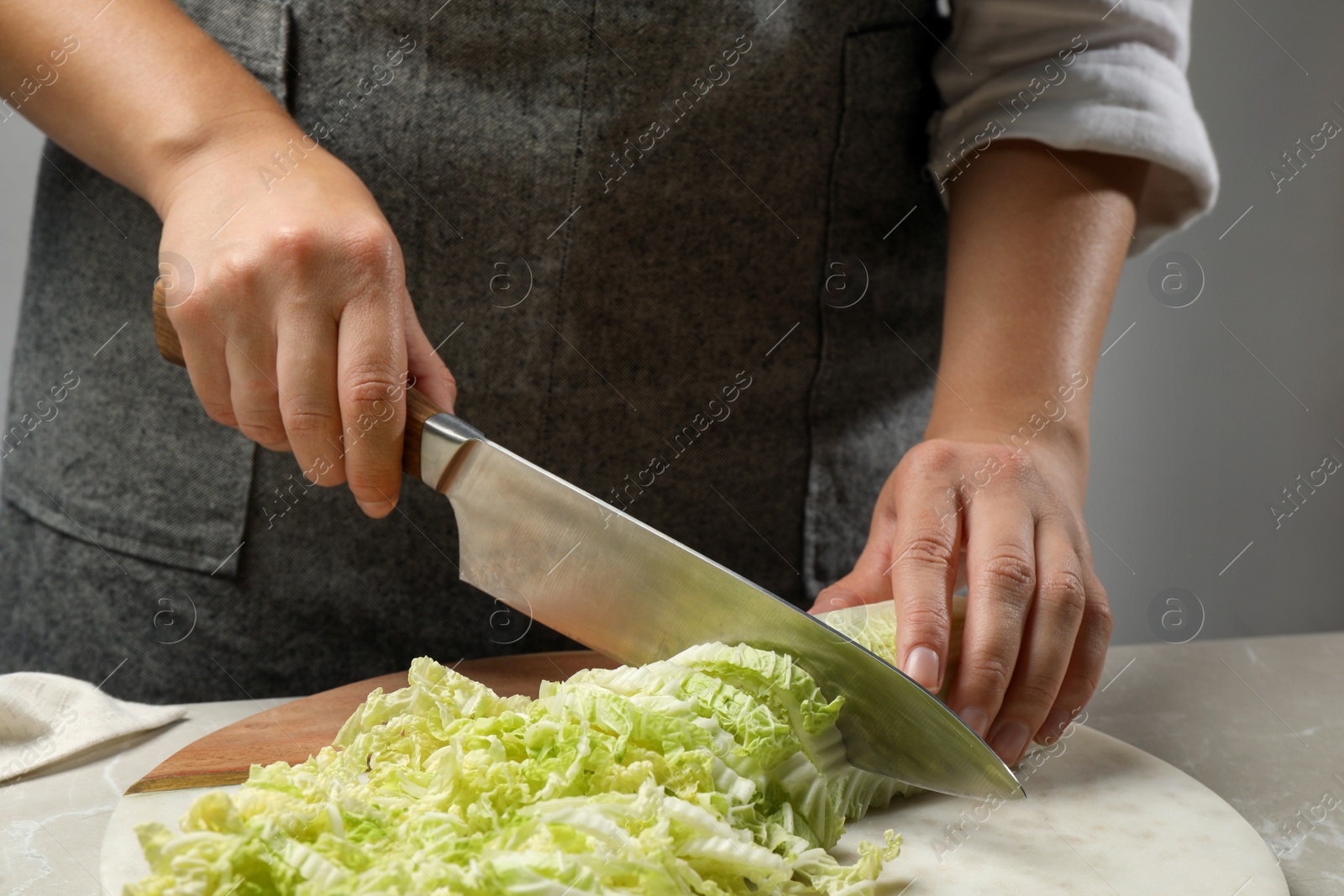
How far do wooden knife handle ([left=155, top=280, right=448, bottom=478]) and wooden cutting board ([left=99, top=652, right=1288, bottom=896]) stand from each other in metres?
0.35

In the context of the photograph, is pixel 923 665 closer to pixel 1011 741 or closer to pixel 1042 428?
pixel 1011 741

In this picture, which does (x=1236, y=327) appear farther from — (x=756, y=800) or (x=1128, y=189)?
(x=756, y=800)

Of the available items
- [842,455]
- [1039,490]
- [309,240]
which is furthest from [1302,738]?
[309,240]

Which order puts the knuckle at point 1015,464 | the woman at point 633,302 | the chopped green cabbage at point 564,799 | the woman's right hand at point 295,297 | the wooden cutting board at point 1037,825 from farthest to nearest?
the woman at point 633,302 → the knuckle at point 1015,464 → the woman's right hand at point 295,297 → the wooden cutting board at point 1037,825 → the chopped green cabbage at point 564,799

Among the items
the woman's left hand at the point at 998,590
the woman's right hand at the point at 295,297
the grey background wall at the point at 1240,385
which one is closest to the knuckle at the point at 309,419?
the woman's right hand at the point at 295,297

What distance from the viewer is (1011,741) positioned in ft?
4.40

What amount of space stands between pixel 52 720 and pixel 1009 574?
3.96 ft

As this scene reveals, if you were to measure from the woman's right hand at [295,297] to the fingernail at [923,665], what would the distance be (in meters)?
0.65

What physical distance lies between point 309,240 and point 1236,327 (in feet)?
11.2

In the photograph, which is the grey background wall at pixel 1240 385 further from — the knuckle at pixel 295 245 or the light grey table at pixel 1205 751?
the knuckle at pixel 295 245

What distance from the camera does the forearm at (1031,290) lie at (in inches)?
62.1

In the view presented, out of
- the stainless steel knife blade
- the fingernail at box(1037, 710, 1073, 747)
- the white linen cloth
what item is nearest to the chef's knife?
the stainless steel knife blade

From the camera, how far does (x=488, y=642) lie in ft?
5.73

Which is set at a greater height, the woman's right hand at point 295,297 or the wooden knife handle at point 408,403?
the woman's right hand at point 295,297
